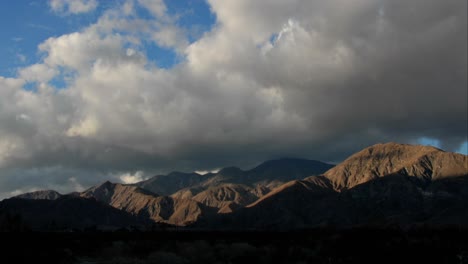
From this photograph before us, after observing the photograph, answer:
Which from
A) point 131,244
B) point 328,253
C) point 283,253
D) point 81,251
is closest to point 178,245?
point 131,244

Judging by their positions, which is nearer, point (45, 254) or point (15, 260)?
point (15, 260)

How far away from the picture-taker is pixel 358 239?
5438 centimetres

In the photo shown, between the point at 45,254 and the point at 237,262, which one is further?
the point at 237,262

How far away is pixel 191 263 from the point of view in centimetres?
4759

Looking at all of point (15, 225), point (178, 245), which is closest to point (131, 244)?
point (178, 245)

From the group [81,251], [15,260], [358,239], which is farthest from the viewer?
[81,251]

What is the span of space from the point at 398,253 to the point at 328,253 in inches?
299

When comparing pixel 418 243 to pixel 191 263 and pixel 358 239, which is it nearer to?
pixel 358 239

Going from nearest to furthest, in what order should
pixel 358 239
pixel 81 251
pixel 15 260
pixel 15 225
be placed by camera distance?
pixel 15 260, pixel 358 239, pixel 81 251, pixel 15 225

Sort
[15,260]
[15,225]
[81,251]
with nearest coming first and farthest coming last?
[15,260]
[81,251]
[15,225]

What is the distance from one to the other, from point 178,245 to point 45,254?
1985 centimetres

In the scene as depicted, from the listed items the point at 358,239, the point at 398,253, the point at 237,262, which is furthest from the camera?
the point at 358,239

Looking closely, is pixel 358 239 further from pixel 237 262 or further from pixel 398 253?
pixel 237 262

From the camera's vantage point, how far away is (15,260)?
40.2m
